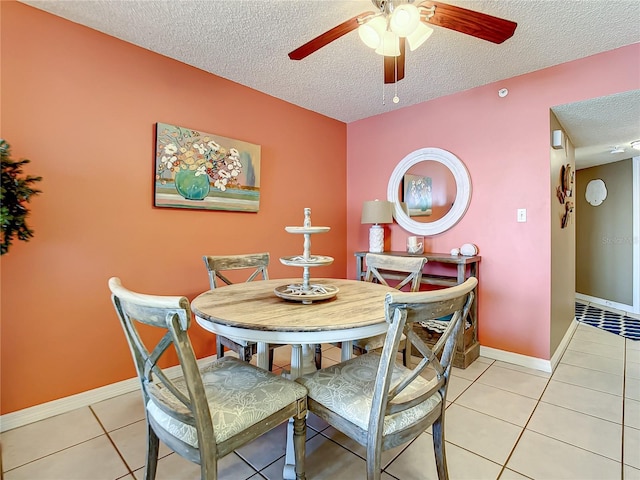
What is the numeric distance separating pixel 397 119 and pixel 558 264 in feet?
6.60

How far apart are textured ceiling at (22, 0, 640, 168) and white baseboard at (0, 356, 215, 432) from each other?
2.21 meters

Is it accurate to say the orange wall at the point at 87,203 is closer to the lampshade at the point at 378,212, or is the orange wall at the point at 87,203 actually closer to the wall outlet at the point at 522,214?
A: the lampshade at the point at 378,212

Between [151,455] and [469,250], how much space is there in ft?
8.58

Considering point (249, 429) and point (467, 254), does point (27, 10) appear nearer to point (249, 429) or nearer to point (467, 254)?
point (249, 429)

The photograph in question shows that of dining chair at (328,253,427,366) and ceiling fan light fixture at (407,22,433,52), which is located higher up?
ceiling fan light fixture at (407,22,433,52)

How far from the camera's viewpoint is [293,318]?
1.31 metres

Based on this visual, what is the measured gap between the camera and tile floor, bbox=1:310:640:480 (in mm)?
1467

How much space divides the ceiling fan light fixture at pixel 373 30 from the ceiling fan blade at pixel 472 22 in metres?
0.21

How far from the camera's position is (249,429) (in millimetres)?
1121

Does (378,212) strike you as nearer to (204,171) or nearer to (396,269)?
(396,269)

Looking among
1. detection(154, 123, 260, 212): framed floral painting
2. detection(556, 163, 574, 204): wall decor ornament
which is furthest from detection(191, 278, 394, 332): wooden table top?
detection(556, 163, 574, 204): wall decor ornament

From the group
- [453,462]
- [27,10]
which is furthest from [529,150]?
[27,10]

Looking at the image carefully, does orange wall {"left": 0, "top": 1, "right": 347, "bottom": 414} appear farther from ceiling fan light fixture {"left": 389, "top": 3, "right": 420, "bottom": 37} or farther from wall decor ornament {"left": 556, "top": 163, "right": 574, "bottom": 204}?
wall decor ornament {"left": 556, "top": 163, "right": 574, "bottom": 204}

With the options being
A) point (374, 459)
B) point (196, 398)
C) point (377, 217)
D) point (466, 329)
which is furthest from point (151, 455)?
point (377, 217)
